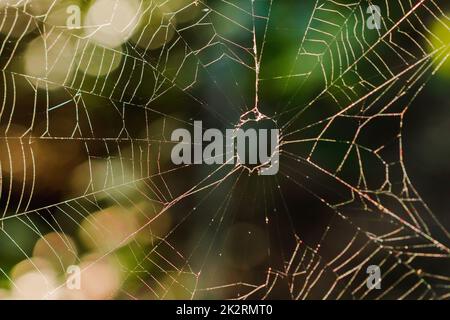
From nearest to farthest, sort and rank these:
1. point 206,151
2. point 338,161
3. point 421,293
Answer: point 206,151 → point 338,161 → point 421,293

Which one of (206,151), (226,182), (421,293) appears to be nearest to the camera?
(206,151)

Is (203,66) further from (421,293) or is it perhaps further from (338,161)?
(421,293)

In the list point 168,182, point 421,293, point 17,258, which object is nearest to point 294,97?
point 168,182

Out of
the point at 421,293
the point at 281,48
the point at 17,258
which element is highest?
the point at 281,48

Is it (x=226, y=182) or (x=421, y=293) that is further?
(x=421, y=293)

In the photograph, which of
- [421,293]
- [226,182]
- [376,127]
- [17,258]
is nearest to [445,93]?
[376,127]

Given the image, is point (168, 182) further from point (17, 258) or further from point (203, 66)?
point (17, 258)

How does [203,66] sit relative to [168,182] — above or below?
above
